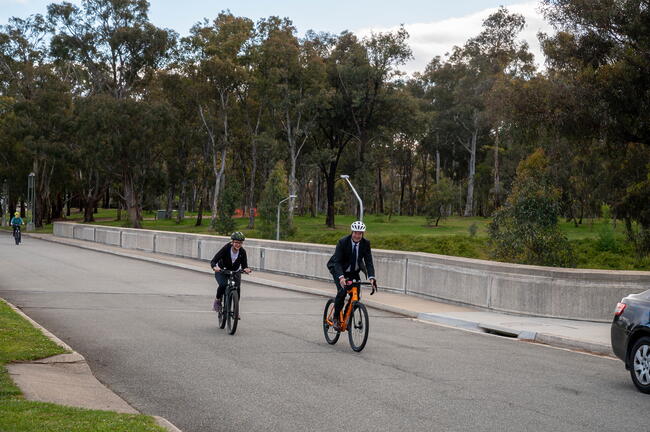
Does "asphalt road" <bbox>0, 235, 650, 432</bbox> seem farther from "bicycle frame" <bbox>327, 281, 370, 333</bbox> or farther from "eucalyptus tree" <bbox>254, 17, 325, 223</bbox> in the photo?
"eucalyptus tree" <bbox>254, 17, 325, 223</bbox>

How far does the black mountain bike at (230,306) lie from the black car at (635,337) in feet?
19.6

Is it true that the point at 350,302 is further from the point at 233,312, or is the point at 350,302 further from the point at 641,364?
the point at 641,364

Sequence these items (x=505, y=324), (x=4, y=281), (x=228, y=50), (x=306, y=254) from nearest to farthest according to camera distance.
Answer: (x=505, y=324)
(x=4, y=281)
(x=306, y=254)
(x=228, y=50)

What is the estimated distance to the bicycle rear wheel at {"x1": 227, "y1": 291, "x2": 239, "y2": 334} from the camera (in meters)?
12.9

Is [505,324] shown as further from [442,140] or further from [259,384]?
[442,140]

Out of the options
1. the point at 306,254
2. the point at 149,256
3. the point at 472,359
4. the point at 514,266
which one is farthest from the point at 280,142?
the point at 472,359

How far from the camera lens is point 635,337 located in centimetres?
955

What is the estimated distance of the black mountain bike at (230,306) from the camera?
42.6ft

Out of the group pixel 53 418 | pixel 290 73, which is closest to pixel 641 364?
pixel 53 418

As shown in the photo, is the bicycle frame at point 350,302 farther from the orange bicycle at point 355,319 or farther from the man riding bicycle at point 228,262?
the man riding bicycle at point 228,262

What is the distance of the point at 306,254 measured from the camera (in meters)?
25.1

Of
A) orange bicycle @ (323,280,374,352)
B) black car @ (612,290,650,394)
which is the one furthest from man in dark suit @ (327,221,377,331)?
black car @ (612,290,650,394)

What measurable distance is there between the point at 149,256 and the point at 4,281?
12909 mm

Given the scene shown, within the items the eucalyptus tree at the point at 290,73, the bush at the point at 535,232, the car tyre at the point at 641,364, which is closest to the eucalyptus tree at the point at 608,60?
the bush at the point at 535,232
